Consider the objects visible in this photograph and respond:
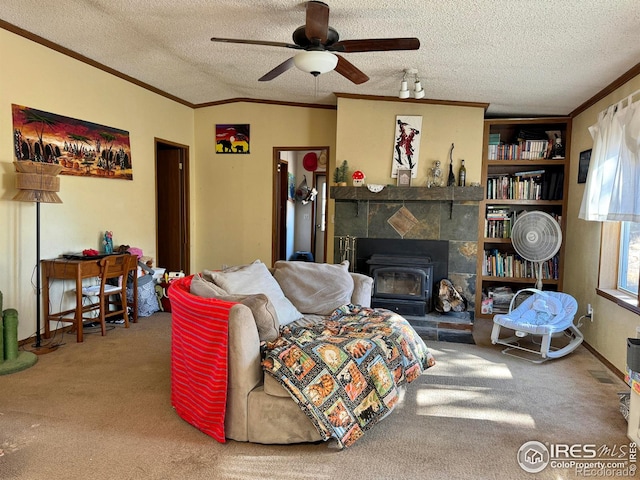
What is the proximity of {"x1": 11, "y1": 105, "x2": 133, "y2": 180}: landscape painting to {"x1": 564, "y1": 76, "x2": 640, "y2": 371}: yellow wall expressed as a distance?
4.60 metres

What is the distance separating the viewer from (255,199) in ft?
19.3

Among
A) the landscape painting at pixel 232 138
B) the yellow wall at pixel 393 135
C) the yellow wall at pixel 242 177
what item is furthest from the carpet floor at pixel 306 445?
the landscape painting at pixel 232 138

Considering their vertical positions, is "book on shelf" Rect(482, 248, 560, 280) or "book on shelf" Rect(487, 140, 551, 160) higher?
"book on shelf" Rect(487, 140, 551, 160)

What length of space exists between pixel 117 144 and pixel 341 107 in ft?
7.95

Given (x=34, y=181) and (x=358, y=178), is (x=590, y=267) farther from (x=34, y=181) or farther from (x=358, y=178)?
(x=34, y=181)

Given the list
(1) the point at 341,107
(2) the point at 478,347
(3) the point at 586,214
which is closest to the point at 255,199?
(1) the point at 341,107

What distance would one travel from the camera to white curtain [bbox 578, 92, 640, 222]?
3059 mm

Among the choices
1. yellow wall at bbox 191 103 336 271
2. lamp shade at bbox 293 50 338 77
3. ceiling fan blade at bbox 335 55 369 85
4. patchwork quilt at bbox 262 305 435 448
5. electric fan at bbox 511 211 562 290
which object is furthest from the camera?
yellow wall at bbox 191 103 336 271

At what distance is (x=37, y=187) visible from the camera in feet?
11.1

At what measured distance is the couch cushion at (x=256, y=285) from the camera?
276cm

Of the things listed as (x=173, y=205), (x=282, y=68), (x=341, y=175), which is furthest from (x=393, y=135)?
(x=173, y=205)

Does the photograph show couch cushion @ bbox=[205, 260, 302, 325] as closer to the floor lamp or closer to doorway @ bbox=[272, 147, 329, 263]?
the floor lamp

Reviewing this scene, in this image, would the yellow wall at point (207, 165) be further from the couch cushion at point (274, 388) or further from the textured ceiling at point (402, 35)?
the couch cushion at point (274, 388)

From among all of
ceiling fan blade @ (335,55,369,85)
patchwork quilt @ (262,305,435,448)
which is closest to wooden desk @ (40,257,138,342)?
patchwork quilt @ (262,305,435,448)
